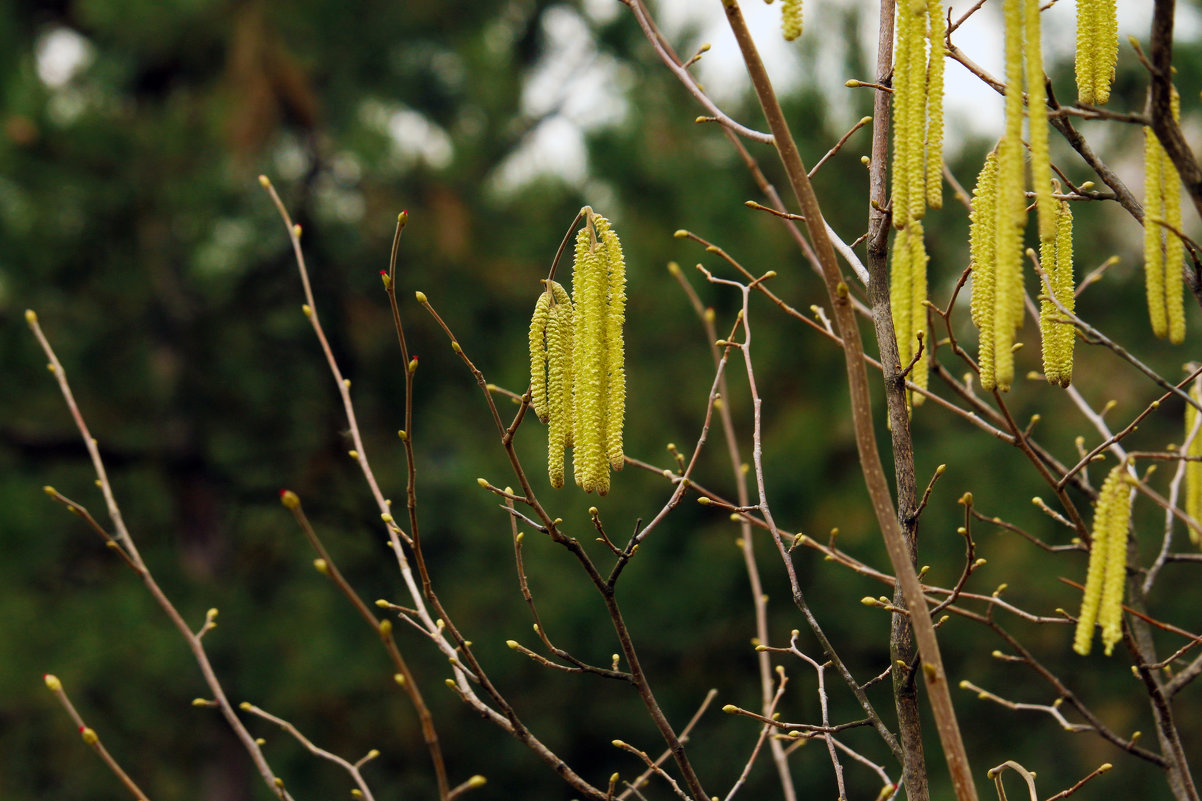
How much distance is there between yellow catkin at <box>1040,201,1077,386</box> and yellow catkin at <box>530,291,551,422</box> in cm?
49

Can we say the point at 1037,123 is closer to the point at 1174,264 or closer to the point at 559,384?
the point at 1174,264

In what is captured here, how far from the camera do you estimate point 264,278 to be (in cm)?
562

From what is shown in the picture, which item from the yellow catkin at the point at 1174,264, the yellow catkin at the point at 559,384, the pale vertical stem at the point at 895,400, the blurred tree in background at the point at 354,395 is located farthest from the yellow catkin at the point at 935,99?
the blurred tree in background at the point at 354,395

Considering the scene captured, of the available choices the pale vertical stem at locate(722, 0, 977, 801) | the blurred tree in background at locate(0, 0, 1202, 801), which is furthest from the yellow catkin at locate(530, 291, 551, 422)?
the blurred tree in background at locate(0, 0, 1202, 801)

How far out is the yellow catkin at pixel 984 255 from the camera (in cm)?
92

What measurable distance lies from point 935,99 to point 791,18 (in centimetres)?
17

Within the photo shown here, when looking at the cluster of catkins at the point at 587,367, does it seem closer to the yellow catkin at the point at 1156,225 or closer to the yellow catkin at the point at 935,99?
the yellow catkin at the point at 935,99

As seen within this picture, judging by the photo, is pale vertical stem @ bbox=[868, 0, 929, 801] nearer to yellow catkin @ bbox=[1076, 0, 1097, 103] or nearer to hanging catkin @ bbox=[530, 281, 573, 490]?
yellow catkin @ bbox=[1076, 0, 1097, 103]

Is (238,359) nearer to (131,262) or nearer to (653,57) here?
(131,262)

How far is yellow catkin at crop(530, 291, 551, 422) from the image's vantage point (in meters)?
1.05

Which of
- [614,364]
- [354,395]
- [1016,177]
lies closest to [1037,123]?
[1016,177]

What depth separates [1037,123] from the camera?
0.76 meters

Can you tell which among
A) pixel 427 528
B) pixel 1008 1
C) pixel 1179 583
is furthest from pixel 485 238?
pixel 1008 1

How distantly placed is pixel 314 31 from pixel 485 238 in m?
1.65
